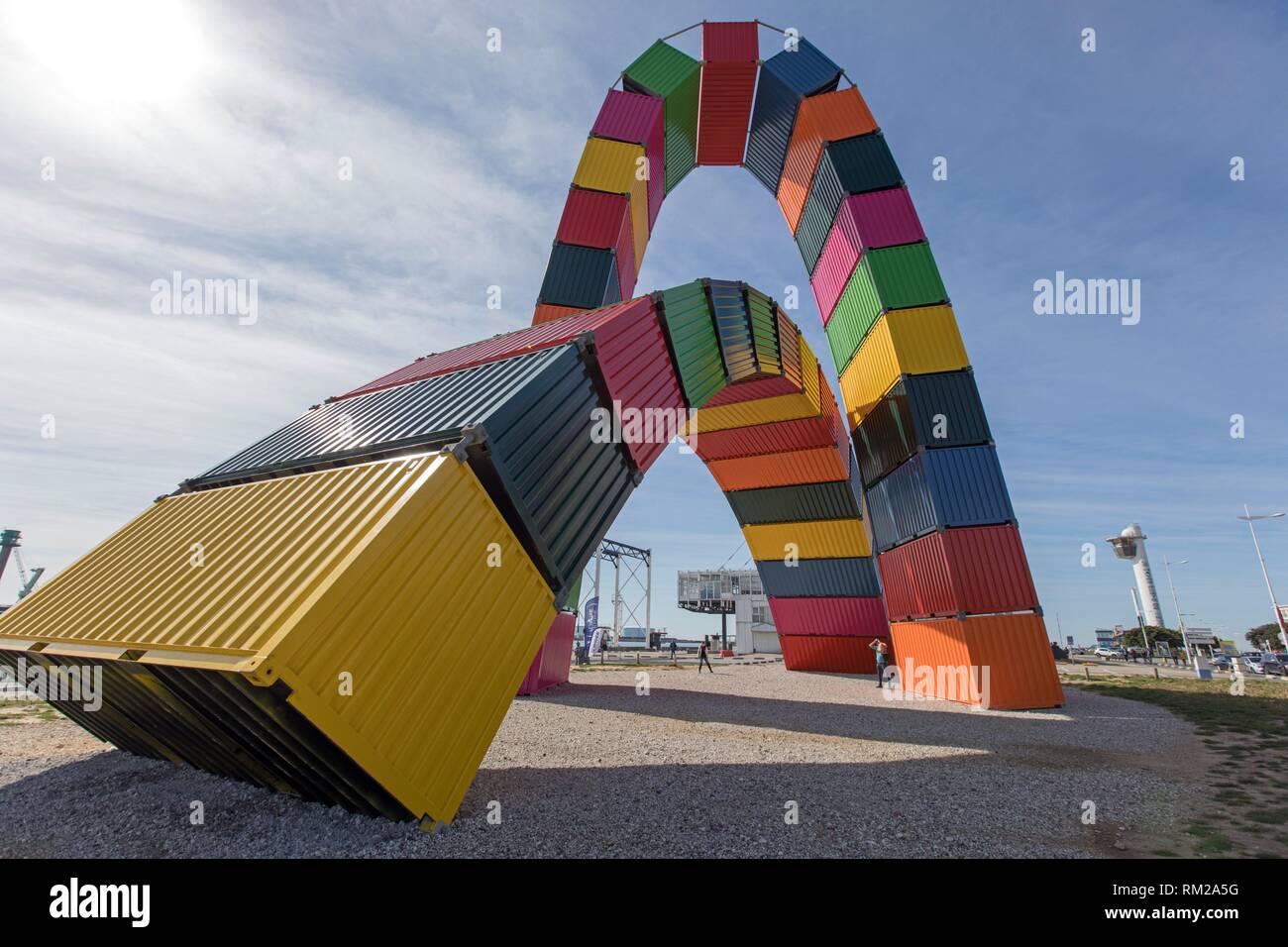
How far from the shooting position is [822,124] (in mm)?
24891

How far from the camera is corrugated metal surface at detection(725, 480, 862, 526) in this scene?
30.3 metres

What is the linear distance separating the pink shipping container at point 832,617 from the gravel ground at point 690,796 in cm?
1444

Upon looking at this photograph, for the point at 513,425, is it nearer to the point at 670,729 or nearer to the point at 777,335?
Answer: the point at 670,729

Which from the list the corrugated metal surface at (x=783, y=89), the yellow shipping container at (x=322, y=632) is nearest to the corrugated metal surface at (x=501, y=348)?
the yellow shipping container at (x=322, y=632)

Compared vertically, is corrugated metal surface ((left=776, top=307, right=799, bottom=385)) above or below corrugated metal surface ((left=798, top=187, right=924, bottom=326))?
below

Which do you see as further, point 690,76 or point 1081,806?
point 690,76

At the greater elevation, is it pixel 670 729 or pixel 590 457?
pixel 590 457

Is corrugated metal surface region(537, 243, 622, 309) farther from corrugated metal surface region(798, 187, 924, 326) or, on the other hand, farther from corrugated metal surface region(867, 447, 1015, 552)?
corrugated metal surface region(867, 447, 1015, 552)

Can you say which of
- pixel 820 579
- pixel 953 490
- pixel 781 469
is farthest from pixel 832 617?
pixel 953 490

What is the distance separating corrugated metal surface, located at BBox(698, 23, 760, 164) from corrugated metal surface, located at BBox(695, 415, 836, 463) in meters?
14.6

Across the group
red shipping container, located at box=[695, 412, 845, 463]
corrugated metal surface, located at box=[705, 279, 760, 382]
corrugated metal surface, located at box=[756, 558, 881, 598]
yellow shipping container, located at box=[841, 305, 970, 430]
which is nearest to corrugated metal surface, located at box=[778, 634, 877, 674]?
corrugated metal surface, located at box=[756, 558, 881, 598]

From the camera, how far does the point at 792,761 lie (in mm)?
10562
